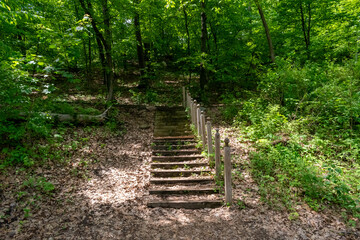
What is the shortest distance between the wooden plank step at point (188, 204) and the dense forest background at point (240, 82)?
125 cm

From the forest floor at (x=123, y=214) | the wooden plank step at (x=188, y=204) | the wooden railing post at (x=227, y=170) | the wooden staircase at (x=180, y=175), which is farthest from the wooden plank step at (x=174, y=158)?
the wooden railing post at (x=227, y=170)

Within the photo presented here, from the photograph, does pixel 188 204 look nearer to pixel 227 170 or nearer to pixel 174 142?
pixel 227 170

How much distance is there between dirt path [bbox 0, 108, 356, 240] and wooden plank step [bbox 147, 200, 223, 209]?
4.3 inches

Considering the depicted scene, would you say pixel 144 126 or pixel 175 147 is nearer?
pixel 175 147

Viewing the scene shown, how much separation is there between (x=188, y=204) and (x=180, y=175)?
1163 millimetres

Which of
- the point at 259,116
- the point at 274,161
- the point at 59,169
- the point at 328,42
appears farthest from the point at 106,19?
the point at 328,42

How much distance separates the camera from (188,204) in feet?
15.4

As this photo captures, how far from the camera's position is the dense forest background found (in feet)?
17.1

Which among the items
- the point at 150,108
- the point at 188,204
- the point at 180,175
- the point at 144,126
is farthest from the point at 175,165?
the point at 150,108

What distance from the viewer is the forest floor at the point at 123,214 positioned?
388 centimetres

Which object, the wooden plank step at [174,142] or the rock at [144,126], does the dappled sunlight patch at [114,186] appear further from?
the rock at [144,126]

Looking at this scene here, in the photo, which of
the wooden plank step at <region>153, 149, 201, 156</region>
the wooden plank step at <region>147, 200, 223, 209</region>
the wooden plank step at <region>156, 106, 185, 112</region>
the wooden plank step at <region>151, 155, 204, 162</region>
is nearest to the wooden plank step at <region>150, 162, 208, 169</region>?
the wooden plank step at <region>151, 155, 204, 162</region>

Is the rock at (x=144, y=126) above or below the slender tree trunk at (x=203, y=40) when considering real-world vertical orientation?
below

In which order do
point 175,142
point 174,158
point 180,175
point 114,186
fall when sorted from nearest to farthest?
point 114,186 < point 180,175 < point 174,158 < point 175,142
